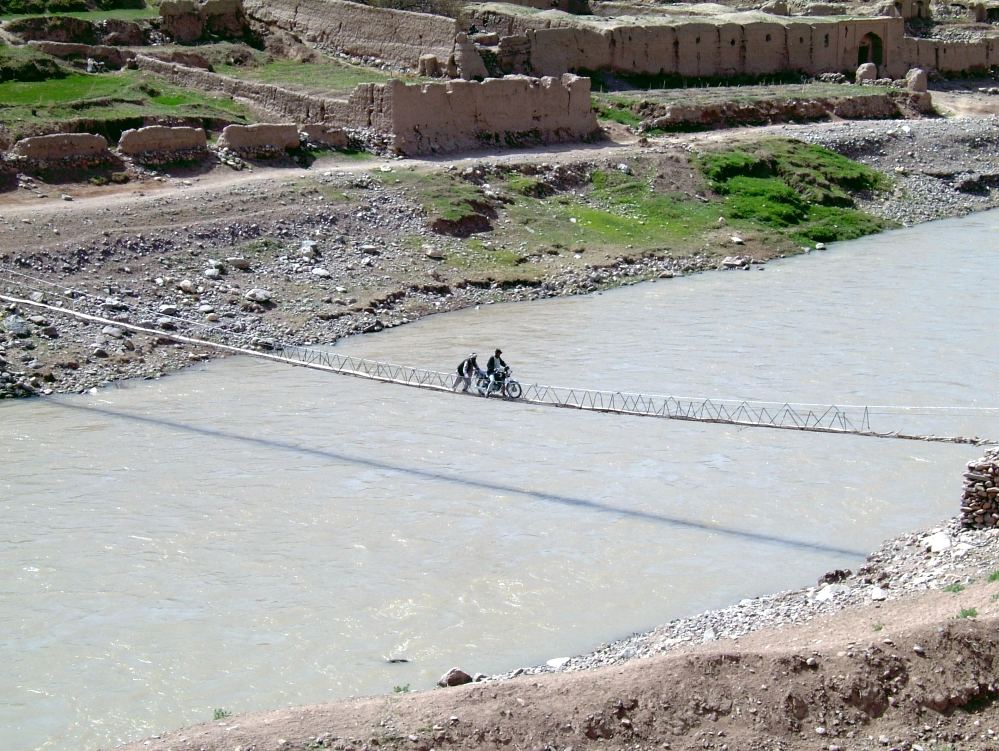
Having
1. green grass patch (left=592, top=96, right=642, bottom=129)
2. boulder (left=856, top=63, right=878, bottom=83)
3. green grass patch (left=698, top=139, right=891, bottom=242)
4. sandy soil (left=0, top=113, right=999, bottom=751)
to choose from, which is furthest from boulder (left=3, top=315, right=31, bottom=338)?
boulder (left=856, top=63, right=878, bottom=83)

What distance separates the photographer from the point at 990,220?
2905cm

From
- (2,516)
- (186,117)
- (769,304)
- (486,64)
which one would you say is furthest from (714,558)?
Result: (486,64)

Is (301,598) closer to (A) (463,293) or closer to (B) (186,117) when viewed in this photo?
(A) (463,293)

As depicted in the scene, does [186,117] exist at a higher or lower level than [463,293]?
higher

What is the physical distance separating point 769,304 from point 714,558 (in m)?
9.89

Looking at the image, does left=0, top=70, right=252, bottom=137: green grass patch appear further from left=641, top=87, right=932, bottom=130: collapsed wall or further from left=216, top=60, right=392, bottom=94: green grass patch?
left=641, top=87, right=932, bottom=130: collapsed wall

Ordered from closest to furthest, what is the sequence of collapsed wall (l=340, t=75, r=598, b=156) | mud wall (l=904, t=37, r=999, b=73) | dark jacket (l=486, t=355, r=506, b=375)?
dark jacket (l=486, t=355, r=506, b=375)
collapsed wall (l=340, t=75, r=598, b=156)
mud wall (l=904, t=37, r=999, b=73)

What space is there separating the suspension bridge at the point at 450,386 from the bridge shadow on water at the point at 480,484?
34.9 inches

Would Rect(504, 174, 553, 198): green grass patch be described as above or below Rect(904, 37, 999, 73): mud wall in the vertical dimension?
below

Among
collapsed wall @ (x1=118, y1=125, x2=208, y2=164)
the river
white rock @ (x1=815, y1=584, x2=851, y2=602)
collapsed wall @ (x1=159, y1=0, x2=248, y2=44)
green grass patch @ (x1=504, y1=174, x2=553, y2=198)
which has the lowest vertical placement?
the river

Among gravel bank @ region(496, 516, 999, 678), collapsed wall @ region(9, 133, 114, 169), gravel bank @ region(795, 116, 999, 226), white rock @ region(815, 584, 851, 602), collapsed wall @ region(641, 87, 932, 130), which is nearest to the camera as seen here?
gravel bank @ region(496, 516, 999, 678)

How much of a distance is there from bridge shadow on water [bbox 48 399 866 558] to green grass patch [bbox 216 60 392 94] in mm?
12965

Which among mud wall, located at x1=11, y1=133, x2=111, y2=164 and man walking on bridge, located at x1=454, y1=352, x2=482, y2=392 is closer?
man walking on bridge, located at x1=454, y1=352, x2=482, y2=392

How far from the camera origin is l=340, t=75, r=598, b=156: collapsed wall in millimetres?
26938
